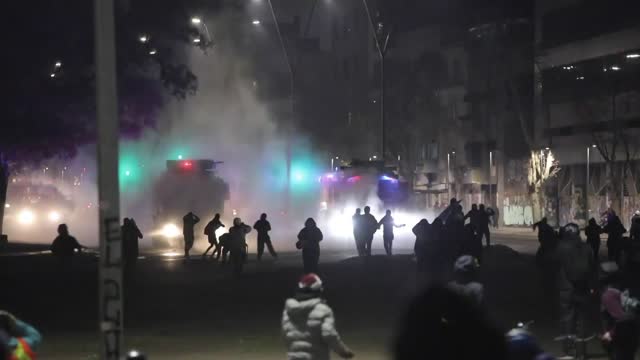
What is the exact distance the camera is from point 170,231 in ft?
150

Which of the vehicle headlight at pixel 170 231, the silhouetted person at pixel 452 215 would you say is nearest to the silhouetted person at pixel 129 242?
the silhouetted person at pixel 452 215

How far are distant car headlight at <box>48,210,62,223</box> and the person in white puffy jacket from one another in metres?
73.7

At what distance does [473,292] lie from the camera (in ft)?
31.8

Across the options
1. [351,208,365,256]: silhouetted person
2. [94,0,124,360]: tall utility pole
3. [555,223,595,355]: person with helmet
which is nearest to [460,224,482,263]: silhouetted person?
[351,208,365,256]: silhouetted person

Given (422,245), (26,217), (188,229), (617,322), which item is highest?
(26,217)

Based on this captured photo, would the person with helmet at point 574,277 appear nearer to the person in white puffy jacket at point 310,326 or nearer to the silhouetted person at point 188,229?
the person in white puffy jacket at point 310,326

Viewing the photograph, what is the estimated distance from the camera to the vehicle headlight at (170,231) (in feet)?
148

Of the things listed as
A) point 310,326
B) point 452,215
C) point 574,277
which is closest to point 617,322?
point 574,277

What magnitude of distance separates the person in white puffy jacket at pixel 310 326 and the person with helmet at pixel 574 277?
20.8ft

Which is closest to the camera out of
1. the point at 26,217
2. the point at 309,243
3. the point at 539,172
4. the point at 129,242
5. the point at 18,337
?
the point at 18,337

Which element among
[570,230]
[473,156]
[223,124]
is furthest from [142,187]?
[570,230]

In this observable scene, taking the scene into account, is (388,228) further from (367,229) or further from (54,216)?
(54,216)

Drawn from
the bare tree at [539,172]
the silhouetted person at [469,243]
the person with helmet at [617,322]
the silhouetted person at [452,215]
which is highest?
the bare tree at [539,172]

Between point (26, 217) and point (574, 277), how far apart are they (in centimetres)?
7143
